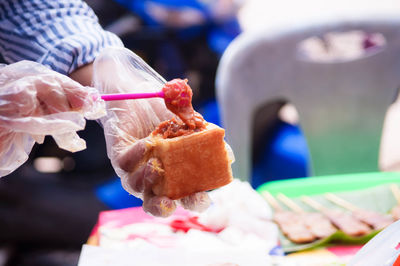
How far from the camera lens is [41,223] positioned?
3.33 m

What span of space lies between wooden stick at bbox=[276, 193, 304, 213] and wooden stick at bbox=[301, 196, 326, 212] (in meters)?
0.05

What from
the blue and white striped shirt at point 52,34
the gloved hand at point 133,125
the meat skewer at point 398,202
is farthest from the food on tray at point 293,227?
the blue and white striped shirt at point 52,34

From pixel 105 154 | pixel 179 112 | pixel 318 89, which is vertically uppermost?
pixel 179 112

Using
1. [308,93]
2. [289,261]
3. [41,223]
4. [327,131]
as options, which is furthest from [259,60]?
[41,223]

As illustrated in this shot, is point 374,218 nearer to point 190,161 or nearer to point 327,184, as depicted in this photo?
point 327,184

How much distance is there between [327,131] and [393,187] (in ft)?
2.27

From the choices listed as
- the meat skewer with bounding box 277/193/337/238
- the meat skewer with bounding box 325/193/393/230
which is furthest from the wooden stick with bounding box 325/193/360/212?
the meat skewer with bounding box 277/193/337/238

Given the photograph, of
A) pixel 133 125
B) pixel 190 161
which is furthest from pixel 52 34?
pixel 190 161

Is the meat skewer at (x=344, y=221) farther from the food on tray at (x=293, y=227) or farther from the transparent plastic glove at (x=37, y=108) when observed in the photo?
the transparent plastic glove at (x=37, y=108)

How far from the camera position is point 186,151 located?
1224 millimetres

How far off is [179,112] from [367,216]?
112 centimetres

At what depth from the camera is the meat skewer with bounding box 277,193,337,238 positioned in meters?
1.91

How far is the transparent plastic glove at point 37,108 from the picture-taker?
1.09 metres

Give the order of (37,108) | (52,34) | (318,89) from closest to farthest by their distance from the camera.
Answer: (37,108) → (52,34) → (318,89)
